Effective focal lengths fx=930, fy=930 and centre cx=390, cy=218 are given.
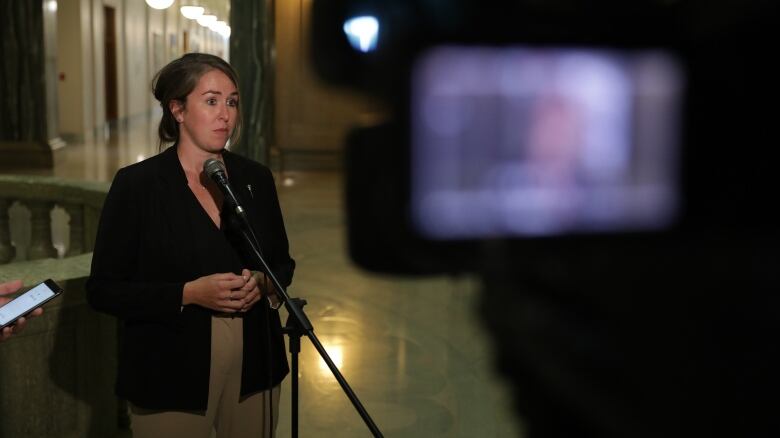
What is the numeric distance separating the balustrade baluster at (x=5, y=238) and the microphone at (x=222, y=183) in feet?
12.8

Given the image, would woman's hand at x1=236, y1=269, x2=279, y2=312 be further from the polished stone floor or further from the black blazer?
the polished stone floor

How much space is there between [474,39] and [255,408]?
1.70 m

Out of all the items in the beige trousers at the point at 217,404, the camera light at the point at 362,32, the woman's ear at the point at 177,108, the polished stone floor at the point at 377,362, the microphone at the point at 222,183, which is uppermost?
the camera light at the point at 362,32

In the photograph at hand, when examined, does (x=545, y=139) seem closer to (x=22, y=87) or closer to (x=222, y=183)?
(x=222, y=183)

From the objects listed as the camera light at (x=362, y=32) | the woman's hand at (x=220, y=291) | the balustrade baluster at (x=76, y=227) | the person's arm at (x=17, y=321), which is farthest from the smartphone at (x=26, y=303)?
the balustrade baluster at (x=76, y=227)

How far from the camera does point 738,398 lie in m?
0.20

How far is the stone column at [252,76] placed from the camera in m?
7.89

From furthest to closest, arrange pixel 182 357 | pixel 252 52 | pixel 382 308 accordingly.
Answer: pixel 252 52 < pixel 382 308 < pixel 182 357

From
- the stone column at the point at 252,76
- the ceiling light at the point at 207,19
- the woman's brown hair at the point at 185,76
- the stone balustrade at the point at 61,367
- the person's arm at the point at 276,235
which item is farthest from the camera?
the ceiling light at the point at 207,19

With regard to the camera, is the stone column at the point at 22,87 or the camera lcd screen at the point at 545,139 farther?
the stone column at the point at 22,87

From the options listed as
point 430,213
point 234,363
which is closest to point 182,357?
point 234,363

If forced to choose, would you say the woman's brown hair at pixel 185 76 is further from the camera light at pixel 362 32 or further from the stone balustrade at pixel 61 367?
the camera light at pixel 362 32

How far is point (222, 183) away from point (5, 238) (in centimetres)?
410

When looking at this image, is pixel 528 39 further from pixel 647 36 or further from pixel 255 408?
pixel 255 408
